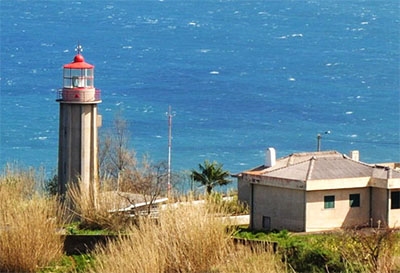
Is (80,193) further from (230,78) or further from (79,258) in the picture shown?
(230,78)

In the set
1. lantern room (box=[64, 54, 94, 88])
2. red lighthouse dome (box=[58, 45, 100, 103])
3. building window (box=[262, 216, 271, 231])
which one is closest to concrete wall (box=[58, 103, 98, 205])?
red lighthouse dome (box=[58, 45, 100, 103])

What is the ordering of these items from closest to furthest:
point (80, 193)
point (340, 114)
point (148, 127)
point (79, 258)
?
point (79, 258), point (80, 193), point (148, 127), point (340, 114)

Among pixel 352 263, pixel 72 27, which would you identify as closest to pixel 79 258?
pixel 352 263

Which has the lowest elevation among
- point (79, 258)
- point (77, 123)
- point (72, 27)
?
point (79, 258)

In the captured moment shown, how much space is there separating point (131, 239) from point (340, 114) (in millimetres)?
65346

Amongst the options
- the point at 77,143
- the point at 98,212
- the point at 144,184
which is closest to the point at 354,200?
the point at 98,212

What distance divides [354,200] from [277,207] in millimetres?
1985

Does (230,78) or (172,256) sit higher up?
(230,78)

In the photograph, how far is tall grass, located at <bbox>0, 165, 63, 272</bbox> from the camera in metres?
28.4

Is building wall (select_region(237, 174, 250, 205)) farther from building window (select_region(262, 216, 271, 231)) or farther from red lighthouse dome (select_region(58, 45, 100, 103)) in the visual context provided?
red lighthouse dome (select_region(58, 45, 100, 103))

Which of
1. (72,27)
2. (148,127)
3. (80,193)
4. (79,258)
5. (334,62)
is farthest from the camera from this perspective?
(72,27)

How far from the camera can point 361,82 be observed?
105 m

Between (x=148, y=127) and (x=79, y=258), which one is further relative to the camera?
(x=148, y=127)

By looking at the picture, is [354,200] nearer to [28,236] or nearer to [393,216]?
[393,216]
